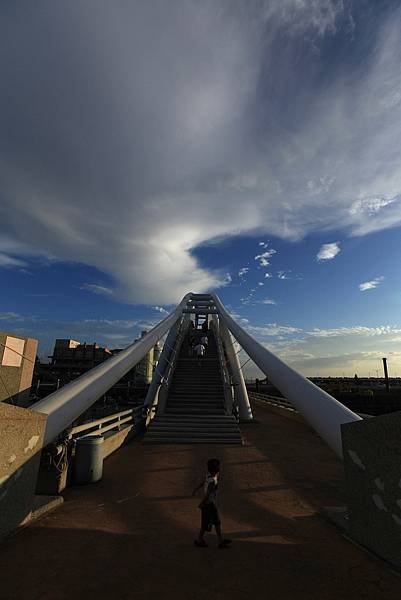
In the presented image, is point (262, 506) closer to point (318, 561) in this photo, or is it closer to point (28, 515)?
point (318, 561)

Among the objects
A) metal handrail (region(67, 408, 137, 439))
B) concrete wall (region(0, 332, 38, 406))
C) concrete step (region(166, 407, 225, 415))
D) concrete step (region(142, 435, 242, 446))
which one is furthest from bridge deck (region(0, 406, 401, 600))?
concrete step (region(166, 407, 225, 415))

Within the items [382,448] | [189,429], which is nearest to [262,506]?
[382,448]

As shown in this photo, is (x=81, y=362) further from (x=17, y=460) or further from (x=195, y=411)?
(x=17, y=460)

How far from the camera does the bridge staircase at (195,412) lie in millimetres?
11852

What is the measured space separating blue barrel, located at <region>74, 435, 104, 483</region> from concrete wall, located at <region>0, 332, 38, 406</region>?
7.85ft

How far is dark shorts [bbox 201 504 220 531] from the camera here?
4383 mm

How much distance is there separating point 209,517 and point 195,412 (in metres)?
9.86

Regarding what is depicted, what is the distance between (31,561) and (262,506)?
3.78m

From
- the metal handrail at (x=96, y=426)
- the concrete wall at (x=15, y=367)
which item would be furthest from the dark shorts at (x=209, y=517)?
the concrete wall at (x=15, y=367)

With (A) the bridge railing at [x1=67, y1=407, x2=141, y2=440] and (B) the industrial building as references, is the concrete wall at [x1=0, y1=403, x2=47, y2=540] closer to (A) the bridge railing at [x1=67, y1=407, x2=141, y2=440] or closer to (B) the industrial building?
(A) the bridge railing at [x1=67, y1=407, x2=141, y2=440]

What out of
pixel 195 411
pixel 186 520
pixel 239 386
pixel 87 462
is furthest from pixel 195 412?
pixel 186 520

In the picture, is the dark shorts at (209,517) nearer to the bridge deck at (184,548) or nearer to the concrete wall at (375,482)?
the bridge deck at (184,548)

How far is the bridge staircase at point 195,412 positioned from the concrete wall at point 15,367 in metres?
4.57

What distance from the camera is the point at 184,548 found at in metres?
4.34
